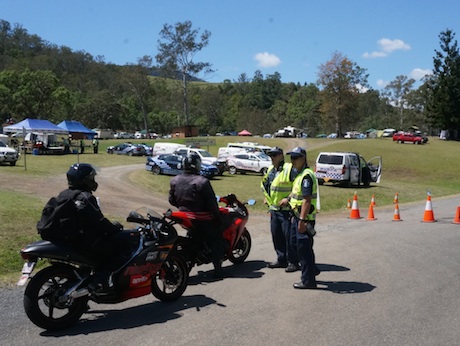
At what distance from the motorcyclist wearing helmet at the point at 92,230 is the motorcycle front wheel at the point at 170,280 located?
643mm

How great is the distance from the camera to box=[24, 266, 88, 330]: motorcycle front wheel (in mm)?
4902

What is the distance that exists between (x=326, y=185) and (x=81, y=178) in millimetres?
22718

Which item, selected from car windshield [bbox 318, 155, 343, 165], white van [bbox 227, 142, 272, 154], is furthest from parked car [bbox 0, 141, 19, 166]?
car windshield [bbox 318, 155, 343, 165]

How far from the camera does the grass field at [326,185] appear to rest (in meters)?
9.38

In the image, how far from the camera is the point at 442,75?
7856cm

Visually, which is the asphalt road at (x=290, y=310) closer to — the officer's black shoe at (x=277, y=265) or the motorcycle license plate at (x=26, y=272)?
the officer's black shoe at (x=277, y=265)

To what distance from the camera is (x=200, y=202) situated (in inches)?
274

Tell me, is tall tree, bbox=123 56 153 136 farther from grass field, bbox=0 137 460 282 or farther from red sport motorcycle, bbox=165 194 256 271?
red sport motorcycle, bbox=165 194 256 271

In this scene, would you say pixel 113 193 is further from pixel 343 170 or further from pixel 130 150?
pixel 130 150

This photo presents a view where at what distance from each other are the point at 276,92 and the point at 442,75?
98.2m

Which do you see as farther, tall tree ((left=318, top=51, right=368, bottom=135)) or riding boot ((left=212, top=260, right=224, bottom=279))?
tall tree ((left=318, top=51, right=368, bottom=135))

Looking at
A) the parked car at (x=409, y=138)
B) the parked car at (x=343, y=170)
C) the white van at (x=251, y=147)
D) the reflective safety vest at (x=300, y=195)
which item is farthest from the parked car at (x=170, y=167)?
the parked car at (x=409, y=138)

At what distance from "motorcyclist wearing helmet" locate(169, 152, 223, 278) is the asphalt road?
1.75 feet

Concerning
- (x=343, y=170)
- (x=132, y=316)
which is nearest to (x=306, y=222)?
(x=132, y=316)
